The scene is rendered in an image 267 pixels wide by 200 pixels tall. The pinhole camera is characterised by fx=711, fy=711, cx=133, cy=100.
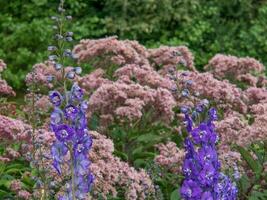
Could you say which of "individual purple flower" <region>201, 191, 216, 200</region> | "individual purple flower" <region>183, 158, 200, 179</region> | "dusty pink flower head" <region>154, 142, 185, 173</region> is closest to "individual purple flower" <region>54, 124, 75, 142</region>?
"individual purple flower" <region>183, 158, 200, 179</region>

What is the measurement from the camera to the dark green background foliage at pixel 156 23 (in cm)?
1178

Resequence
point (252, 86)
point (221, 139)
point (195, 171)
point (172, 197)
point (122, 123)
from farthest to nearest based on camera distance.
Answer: point (252, 86) → point (122, 123) → point (221, 139) → point (172, 197) → point (195, 171)

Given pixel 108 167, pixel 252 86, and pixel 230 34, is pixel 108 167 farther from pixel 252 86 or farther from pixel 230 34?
pixel 230 34

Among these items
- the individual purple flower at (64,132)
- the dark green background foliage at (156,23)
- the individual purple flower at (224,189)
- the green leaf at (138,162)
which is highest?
the individual purple flower at (64,132)

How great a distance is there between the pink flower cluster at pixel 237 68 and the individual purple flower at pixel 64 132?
160 inches

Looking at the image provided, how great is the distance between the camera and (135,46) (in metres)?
7.22

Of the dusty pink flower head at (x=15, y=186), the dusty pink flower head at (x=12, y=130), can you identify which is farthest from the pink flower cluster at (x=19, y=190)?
the dusty pink flower head at (x=12, y=130)

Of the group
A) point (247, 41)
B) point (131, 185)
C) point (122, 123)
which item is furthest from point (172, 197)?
point (247, 41)

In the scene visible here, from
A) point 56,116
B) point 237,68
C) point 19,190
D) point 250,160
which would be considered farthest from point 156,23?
point 56,116

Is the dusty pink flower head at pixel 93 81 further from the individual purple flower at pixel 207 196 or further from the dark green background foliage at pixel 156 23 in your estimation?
the dark green background foliage at pixel 156 23

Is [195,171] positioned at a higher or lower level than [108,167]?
higher

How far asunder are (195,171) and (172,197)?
1.74m

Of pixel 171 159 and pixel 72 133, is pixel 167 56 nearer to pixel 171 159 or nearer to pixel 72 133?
pixel 171 159

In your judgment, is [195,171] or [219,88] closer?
[195,171]
